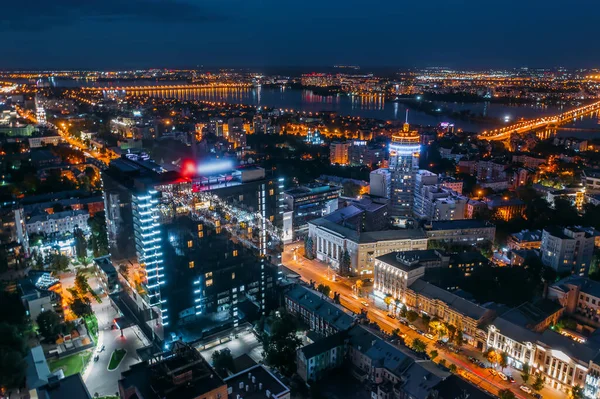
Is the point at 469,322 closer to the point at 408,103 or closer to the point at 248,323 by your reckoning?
the point at 248,323

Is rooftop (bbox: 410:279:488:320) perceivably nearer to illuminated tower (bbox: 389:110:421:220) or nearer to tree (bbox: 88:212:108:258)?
illuminated tower (bbox: 389:110:421:220)

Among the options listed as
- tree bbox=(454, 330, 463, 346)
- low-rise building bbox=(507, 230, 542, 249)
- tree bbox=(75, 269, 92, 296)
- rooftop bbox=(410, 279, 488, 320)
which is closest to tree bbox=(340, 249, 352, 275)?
rooftop bbox=(410, 279, 488, 320)

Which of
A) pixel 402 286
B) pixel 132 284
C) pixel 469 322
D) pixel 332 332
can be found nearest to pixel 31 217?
pixel 132 284

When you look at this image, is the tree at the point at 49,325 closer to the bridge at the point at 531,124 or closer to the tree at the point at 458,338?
the tree at the point at 458,338

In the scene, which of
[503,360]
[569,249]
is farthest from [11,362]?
[569,249]

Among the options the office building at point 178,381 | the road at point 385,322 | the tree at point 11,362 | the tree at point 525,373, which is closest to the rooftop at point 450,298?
the road at point 385,322

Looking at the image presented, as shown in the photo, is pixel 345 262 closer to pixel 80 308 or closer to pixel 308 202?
pixel 308 202
